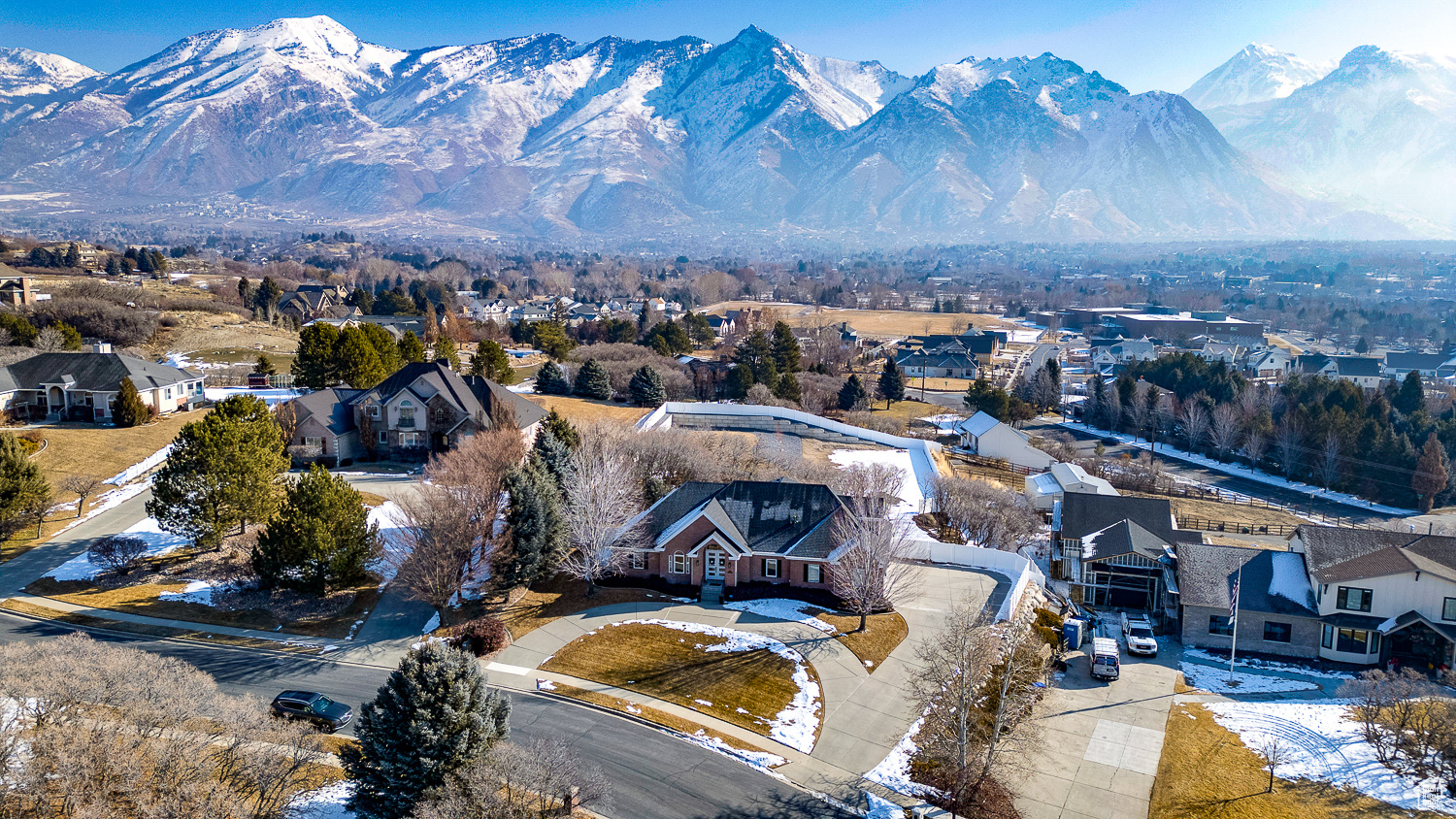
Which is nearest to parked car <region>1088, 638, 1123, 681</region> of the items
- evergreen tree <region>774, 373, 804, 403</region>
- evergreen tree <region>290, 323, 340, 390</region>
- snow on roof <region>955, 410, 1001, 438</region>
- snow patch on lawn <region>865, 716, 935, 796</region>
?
snow patch on lawn <region>865, 716, 935, 796</region>

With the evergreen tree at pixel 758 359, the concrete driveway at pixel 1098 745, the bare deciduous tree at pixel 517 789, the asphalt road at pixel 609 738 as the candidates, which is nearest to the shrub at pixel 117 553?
the asphalt road at pixel 609 738

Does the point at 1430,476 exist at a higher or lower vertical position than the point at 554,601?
lower

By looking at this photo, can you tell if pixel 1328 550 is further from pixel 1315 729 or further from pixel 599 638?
pixel 599 638

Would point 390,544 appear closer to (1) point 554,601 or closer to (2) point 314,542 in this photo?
(2) point 314,542

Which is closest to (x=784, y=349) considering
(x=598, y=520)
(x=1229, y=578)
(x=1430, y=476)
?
(x=1430, y=476)

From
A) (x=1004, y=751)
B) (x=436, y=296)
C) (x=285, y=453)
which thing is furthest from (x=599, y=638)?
(x=436, y=296)

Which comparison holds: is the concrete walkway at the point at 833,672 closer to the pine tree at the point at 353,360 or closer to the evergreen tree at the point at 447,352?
the pine tree at the point at 353,360

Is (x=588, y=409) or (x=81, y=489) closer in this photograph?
(x=81, y=489)
